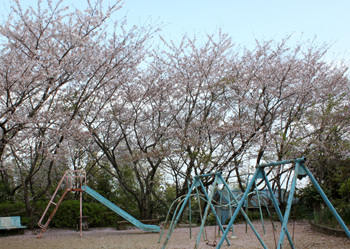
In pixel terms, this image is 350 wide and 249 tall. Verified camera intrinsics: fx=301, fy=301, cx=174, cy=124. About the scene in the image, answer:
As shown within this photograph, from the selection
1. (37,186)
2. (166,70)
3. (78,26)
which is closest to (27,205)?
(37,186)

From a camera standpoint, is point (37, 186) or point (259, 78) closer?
point (259, 78)

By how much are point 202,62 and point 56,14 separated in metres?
5.59

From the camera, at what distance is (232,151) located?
1208 centimetres

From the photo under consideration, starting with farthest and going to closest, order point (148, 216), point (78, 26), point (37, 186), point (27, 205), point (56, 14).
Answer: point (37, 186) → point (148, 216) → point (27, 205) → point (78, 26) → point (56, 14)

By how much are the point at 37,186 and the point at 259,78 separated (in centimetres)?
1094

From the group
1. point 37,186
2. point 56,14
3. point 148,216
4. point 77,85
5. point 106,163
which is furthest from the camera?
point 106,163

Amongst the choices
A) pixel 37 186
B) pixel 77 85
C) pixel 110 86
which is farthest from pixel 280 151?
pixel 37 186

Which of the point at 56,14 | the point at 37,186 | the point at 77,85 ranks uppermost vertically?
the point at 56,14

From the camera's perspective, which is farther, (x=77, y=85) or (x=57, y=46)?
(x=77, y=85)

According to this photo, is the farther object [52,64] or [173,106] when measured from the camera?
[173,106]

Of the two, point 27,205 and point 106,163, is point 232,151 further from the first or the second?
point 27,205

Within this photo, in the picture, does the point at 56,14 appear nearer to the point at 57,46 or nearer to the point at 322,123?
the point at 57,46

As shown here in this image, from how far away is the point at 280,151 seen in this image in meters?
10.5

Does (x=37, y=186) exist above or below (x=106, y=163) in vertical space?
below
